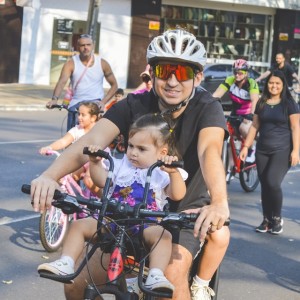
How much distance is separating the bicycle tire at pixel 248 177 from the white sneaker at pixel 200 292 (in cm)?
707

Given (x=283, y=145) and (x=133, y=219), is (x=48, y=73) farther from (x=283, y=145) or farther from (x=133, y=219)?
(x=133, y=219)

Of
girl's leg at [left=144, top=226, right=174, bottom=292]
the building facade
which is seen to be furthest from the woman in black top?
the building facade

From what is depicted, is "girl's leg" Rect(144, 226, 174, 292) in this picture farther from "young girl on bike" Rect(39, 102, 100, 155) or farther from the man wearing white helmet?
"young girl on bike" Rect(39, 102, 100, 155)

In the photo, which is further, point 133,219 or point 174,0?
point 174,0

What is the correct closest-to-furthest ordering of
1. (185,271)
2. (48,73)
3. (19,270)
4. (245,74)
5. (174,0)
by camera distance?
(185,271), (19,270), (245,74), (48,73), (174,0)

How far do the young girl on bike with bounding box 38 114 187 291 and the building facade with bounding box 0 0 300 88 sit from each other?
25.2 meters

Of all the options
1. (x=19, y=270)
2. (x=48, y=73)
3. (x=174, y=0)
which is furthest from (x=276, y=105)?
(x=174, y=0)

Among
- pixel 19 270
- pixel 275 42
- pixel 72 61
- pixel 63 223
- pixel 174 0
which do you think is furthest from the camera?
pixel 275 42

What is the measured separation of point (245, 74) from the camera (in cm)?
1158

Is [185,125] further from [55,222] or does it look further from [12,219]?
[12,219]

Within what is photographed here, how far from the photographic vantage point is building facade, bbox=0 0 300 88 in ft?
102

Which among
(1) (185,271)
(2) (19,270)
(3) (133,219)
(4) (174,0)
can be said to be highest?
(4) (174,0)

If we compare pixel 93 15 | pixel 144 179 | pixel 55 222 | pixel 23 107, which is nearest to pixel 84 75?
pixel 55 222

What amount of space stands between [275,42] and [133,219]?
116ft
